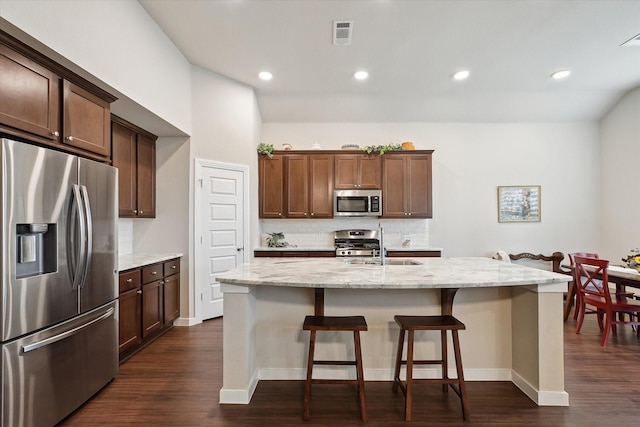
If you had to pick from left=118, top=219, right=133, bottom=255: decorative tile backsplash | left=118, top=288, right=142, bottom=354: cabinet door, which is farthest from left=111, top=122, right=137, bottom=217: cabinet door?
left=118, top=288, right=142, bottom=354: cabinet door

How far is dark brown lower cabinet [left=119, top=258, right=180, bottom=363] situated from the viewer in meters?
2.99

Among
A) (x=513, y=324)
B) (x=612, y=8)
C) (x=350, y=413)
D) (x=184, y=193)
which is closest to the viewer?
(x=350, y=413)

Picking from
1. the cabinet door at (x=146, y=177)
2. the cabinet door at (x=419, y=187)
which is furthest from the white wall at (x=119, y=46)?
the cabinet door at (x=419, y=187)

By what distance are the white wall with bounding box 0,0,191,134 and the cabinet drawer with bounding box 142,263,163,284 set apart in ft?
5.33

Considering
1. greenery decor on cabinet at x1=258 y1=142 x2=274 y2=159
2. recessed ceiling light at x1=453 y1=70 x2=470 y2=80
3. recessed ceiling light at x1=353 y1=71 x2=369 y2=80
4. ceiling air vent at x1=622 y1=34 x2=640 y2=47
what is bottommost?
greenery decor on cabinet at x1=258 y1=142 x2=274 y2=159

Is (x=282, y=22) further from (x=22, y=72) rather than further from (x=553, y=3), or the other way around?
(x=553, y=3)

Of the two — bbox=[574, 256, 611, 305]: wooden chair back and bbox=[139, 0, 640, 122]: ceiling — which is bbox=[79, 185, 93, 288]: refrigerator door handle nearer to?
bbox=[139, 0, 640, 122]: ceiling

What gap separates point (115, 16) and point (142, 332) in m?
2.94

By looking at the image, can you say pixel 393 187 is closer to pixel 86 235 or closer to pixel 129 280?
pixel 129 280

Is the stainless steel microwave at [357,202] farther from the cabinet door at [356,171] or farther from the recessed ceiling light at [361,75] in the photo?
the recessed ceiling light at [361,75]

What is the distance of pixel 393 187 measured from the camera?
204 inches

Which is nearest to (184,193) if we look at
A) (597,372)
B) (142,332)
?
(142,332)

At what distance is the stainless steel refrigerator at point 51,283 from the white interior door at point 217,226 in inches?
66.8

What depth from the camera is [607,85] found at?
477 centimetres
